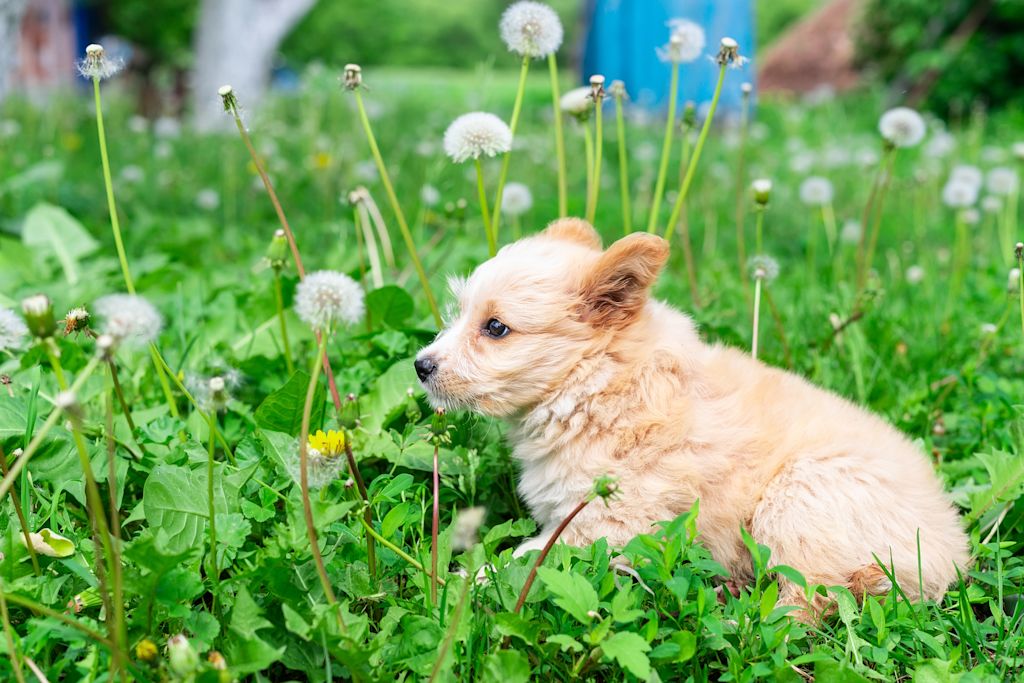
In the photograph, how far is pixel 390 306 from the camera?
117 inches

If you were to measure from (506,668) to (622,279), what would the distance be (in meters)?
0.97

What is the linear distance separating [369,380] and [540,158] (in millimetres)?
3995

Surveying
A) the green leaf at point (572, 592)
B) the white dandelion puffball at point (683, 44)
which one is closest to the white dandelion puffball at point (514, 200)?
the white dandelion puffball at point (683, 44)

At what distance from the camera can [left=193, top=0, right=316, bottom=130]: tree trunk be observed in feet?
38.8

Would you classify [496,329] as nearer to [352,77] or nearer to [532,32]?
[352,77]

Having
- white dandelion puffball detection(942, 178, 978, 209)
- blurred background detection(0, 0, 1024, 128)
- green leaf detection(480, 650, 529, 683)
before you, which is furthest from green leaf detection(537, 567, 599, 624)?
white dandelion puffball detection(942, 178, 978, 209)

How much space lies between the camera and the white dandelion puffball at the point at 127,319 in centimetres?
144

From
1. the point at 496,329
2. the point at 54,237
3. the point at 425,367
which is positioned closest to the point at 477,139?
the point at 496,329

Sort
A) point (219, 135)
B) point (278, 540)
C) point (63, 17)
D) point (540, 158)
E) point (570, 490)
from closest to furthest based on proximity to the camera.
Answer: point (278, 540) → point (570, 490) → point (540, 158) → point (219, 135) → point (63, 17)

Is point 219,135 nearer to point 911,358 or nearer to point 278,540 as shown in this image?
point 911,358

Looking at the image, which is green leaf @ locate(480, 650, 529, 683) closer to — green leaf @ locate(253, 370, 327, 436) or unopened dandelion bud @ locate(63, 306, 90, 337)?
green leaf @ locate(253, 370, 327, 436)

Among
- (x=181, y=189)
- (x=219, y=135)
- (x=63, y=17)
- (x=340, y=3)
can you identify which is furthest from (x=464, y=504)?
(x=340, y=3)

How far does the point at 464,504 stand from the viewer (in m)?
2.44

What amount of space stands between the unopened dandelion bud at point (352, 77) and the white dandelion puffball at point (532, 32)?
46cm
